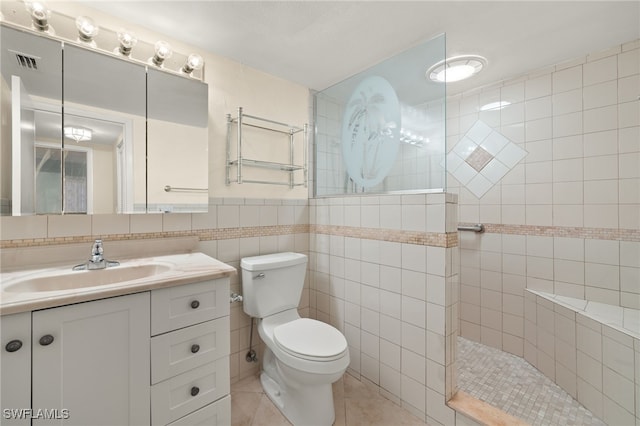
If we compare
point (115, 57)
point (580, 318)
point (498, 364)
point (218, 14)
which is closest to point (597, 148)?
point (580, 318)

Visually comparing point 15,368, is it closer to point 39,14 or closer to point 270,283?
point 270,283

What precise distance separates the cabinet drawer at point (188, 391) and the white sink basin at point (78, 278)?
0.46 meters

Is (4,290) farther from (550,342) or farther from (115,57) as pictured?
(550,342)

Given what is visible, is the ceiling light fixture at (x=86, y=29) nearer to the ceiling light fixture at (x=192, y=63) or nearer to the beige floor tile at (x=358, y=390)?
the ceiling light fixture at (x=192, y=63)

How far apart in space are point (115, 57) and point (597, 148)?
290cm

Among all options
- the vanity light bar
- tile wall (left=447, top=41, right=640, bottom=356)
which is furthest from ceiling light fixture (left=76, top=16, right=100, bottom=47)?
tile wall (left=447, top=41, right=640, bottom=356)

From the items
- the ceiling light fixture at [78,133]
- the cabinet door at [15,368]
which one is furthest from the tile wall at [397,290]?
the cabinet door at [15,368]

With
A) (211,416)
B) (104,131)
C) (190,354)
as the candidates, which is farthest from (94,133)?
(211,416)

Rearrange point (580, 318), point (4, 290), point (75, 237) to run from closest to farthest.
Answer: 1. point (4, 290)
2. point (75, 237)
3. point (580, 318)

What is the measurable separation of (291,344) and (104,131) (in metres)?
1.43

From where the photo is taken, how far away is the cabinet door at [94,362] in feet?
2.81

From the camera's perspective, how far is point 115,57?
4.50 feet

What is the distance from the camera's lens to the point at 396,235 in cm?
162

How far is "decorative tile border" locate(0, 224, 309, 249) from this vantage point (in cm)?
119
